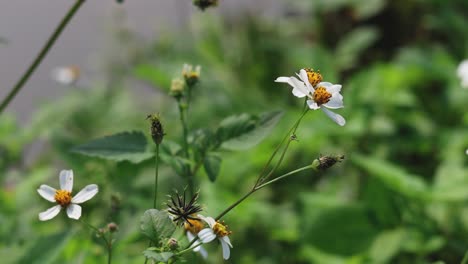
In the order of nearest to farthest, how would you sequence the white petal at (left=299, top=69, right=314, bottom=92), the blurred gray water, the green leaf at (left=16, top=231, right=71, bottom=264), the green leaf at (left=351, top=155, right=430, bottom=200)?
the white petal at (left=299, top=69, right=314, bottom=92), the green leaf at (left=16, top=231, right=71, bottom=264), the green leaf at (left=351, top=155, right=430, bottom=200), the blurred gray water

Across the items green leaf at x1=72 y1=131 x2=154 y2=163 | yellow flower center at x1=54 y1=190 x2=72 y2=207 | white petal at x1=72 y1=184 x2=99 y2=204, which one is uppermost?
green leaf at x1=72 y1=131 x2=154 y2=163

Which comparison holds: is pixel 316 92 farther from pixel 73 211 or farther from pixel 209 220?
pixel 73 211

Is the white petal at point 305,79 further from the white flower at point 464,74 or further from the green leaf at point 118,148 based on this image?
the white flower at point 464,74

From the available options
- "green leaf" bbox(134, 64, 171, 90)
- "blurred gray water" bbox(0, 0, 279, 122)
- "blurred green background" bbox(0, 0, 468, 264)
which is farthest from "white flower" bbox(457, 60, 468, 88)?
"blurred gray water" bbox(0, 0, 279, 122)

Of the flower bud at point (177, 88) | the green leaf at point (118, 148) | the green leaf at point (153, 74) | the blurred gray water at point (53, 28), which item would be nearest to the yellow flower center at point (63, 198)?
the green leaf at point (118, 148)

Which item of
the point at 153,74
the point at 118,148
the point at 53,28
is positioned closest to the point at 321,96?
the point at 118,148

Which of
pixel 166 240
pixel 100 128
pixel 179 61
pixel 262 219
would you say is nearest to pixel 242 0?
pixel 179 61

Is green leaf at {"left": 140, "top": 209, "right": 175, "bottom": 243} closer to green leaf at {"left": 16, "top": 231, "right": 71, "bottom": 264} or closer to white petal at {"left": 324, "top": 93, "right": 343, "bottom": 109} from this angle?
white petal at {"left": 324, "top": 93, "right": 343, "bottom": 109}
